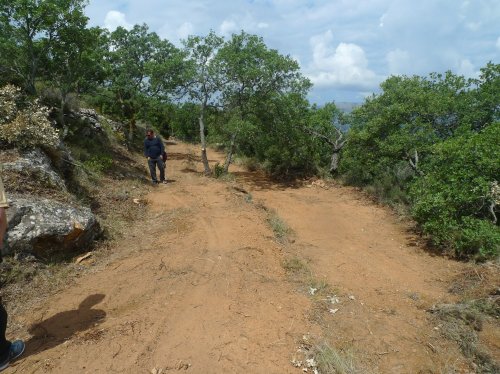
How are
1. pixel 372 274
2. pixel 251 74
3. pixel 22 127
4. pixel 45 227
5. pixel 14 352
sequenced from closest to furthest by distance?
1. pixel 14 352
2. pixel 45 227
3. pixel 22 127
4. pixel 372 274
5. pixel 251 74

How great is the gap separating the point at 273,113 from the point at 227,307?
11.9 meters

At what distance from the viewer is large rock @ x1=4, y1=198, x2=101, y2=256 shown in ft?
18.0

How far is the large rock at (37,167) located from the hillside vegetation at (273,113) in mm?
314

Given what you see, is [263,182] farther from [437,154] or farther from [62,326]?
[62,326]

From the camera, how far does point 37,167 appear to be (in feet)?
22.7

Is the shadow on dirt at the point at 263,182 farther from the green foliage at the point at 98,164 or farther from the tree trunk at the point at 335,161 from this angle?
the green foliage at the point at 98,164

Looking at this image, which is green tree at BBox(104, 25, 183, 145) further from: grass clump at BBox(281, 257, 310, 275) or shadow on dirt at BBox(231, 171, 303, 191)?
grass clump at BBox(281, 257, 310, 275)

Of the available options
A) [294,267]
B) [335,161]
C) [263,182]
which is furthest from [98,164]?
[335,161]

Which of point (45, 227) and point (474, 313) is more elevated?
point (45, 227)

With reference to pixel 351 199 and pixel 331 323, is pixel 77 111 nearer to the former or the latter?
pixel 351 199

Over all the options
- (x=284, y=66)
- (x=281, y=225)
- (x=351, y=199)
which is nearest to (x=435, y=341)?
(x=281, y=225)

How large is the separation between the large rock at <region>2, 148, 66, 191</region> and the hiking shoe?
3612 millimetres

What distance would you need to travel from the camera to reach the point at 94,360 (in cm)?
388

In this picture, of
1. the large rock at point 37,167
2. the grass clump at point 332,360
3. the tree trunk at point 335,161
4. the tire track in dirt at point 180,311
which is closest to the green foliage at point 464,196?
the tire track in dirt at point 180,311
